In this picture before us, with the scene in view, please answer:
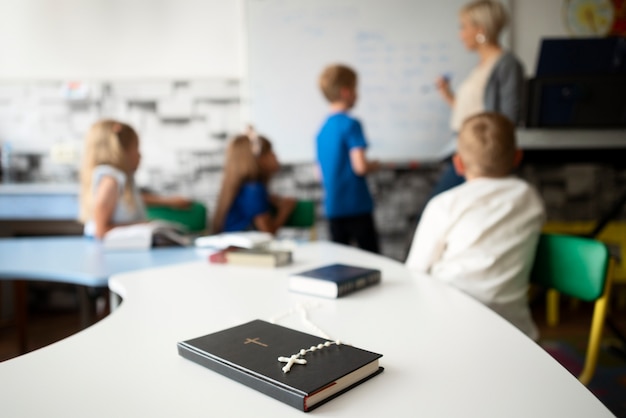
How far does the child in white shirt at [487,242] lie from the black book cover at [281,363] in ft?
1.96

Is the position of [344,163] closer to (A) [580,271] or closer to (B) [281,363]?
(A) [580,271]

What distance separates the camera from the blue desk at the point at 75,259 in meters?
1.23

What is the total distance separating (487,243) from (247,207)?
1.33m

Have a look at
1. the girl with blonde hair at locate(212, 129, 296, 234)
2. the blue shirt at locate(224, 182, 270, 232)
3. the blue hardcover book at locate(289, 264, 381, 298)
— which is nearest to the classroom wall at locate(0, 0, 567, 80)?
the girl with blonde hair at locate(212, 129, 296, 234)

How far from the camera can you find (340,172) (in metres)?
2.26

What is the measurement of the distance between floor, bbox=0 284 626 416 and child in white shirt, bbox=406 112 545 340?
107 centimetres

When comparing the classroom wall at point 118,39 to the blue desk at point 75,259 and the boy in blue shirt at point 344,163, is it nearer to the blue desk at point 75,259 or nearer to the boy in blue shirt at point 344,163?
the boy in blue shirt at point 344,163

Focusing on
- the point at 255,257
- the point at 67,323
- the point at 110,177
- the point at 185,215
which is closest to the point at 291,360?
the point at 255,257

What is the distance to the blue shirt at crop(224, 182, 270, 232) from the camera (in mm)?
2199

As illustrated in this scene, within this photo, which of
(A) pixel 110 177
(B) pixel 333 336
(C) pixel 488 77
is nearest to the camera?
(B) pixel 333 336

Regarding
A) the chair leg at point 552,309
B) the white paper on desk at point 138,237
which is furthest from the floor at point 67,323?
the white paper on desk at point 138,237

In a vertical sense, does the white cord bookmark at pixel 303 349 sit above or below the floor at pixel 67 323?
above

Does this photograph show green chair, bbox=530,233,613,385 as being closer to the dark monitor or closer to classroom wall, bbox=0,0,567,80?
the dark monitor

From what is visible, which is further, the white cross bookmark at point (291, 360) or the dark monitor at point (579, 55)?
the dark monitor at point (579, 55)
